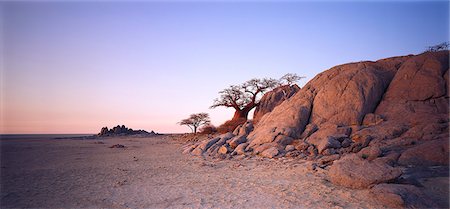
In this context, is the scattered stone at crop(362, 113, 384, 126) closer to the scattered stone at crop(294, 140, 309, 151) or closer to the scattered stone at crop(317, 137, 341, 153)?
the scattered stone at crop(317, 137, 341, 153)

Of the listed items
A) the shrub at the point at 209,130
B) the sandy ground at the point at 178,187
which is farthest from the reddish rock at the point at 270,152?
the shrub at the point at 209,130

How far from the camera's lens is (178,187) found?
9.41 metres

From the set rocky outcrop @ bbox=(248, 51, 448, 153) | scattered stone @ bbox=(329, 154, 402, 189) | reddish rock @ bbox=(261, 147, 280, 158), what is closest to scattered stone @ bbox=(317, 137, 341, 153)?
rocky outcrop @ bbox=(248, 51, 448, 153)

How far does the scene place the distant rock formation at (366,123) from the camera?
1059 centimetres

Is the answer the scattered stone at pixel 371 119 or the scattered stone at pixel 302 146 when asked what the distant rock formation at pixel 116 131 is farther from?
the scattered stone at pixel 371 119

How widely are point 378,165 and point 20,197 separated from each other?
458 inches

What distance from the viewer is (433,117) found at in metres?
13.8

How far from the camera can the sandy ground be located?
303 inches

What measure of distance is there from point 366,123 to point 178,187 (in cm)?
1201

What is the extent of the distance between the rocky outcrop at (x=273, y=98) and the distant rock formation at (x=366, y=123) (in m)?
9.12

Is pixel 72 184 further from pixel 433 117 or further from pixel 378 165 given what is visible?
pixel 433 117

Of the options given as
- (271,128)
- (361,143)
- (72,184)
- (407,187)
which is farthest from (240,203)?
(271,128)

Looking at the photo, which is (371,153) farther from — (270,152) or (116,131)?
(116,131)

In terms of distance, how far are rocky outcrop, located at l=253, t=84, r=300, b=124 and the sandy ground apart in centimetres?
1658
